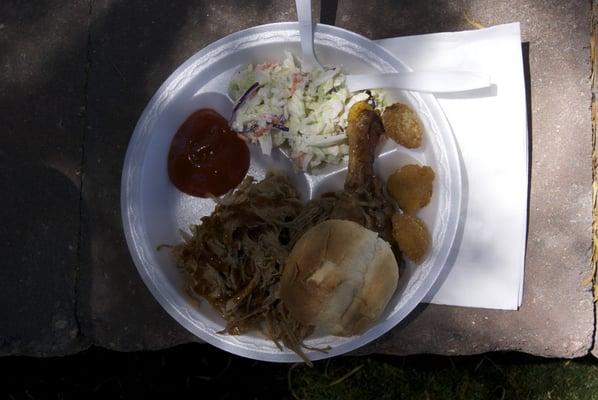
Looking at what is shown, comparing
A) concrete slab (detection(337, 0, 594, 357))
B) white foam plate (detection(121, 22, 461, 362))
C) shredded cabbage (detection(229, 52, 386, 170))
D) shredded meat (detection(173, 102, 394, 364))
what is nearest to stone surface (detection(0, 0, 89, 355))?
white foam plate (detection(121, 22, 461, 362))

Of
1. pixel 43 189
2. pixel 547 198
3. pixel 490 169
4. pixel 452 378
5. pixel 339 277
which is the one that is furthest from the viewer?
pixel 43 189

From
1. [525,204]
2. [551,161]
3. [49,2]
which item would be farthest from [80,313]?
[551,161]

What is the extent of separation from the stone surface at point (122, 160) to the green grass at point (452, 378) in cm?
13

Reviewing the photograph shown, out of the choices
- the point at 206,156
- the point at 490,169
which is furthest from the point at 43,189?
the point at 490,169

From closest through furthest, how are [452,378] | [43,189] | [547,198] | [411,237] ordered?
[411,237]
[547,198]
[452,378]
[43,189]

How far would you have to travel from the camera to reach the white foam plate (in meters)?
2.01

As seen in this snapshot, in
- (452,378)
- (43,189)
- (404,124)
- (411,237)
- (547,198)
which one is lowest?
(452,378)

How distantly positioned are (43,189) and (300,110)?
122cm

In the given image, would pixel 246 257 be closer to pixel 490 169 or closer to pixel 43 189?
pixel 490 169

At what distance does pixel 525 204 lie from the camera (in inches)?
83.2

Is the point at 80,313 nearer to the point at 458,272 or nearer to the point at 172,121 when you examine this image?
the point at 172,121

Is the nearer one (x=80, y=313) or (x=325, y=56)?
(x=325, y=56)

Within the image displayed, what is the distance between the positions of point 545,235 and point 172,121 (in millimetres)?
1435

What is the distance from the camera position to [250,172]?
2219 millimetres
